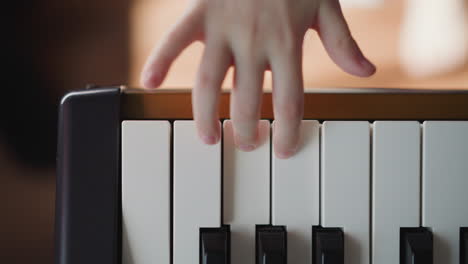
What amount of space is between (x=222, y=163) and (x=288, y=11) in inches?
5.5

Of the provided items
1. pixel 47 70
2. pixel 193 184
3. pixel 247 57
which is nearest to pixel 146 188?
pixel 193 184

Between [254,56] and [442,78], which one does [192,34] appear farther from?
[442,78]

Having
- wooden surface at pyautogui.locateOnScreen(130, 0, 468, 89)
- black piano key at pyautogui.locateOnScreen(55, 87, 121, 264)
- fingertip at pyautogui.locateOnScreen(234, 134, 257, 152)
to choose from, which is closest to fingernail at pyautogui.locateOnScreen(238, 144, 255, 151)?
fingertip at pyautogui.locateOnScreen(234, 134, 257, 152)

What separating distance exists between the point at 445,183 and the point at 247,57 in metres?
0.21

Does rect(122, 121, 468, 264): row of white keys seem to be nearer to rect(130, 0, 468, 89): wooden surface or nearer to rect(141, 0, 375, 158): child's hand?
rect(141, 0, 375, 158): child's hand

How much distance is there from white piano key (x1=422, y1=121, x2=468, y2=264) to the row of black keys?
1 centimetres

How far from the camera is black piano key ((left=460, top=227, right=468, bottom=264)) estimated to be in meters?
0.52

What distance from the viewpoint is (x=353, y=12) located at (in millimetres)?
1231

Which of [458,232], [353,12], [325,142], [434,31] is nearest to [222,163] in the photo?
[325,142]

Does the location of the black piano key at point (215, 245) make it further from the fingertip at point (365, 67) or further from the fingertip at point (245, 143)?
the fingertip at point (365, 67)

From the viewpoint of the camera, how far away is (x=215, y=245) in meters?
0.50

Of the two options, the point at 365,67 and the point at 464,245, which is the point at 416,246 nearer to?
the point at 464,245

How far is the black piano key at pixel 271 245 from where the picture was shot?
488 millimetres

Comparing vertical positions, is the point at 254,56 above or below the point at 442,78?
below
